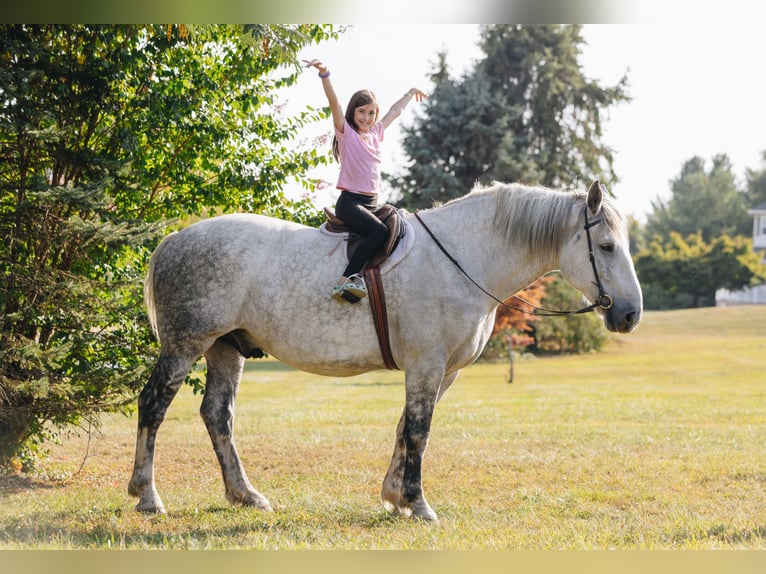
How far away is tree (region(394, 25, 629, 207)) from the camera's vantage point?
2178cm

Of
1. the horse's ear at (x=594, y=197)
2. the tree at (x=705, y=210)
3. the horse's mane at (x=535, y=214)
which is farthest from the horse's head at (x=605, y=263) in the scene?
the tree at (x=705, y=210)

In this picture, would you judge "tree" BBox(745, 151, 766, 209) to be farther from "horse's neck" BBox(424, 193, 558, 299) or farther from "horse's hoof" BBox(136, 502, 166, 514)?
"horse's hoof" BBox(136, 502, 166, 514)

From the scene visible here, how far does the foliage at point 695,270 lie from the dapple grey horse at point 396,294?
32645 mm

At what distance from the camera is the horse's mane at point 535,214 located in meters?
5.21

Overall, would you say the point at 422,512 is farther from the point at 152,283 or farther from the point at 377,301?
the point at 152,283

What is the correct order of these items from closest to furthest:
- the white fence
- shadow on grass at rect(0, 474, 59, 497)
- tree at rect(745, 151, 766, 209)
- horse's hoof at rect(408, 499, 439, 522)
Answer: horse's hoof at rect(408, 499, 439, 522), shadow on grass at rect(0, 474, 59, 497), the white fence, tree at rect(745, 151, 766, 209)

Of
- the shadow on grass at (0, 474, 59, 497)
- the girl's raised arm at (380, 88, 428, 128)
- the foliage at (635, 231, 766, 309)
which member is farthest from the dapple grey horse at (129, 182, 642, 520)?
the foliage at (635, 231, 766, 309)

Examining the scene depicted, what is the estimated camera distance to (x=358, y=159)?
17.0 feet

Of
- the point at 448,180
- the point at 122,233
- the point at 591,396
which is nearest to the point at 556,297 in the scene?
the point at 448,180

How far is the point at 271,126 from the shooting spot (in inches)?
307

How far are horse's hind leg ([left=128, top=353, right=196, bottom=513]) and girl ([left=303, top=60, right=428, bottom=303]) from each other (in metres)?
1.32

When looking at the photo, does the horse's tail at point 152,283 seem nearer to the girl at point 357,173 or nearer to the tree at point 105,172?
the tree at point 105,172

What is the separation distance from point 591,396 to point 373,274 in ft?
36.4
